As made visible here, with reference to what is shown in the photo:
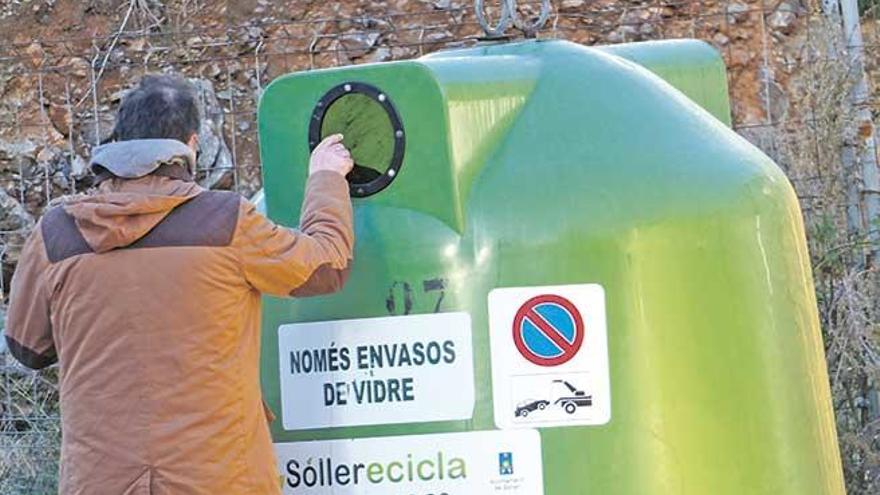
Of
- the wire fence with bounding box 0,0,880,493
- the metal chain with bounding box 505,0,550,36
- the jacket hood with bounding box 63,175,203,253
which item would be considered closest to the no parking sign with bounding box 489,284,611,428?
the jacket hood with bounding box 63,175,203,253

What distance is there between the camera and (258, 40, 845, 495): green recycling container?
2.86 metres

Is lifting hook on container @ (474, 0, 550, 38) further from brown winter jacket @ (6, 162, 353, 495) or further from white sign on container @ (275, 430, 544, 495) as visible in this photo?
white sign on container @ (275, 430, 544, 495)

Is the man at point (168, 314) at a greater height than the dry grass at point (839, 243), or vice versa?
the dry grass at point (839, 243)

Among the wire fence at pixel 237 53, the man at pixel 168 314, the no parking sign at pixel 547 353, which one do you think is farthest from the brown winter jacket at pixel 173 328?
the wire fence at pixel 237 53

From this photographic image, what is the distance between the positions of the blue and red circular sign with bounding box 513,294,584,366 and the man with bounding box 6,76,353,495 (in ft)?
1.10

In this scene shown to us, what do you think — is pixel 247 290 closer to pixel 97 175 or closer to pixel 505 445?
pixel 97 175

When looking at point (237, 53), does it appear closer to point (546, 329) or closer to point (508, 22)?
point (508, 22)

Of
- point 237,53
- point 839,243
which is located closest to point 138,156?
point 839,243

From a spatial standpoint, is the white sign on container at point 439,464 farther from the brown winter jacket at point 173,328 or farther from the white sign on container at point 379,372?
the brown winter jacket at point 173,328

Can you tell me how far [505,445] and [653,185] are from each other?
540 mm

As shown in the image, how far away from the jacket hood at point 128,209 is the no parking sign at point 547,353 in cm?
59

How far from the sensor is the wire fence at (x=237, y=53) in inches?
321

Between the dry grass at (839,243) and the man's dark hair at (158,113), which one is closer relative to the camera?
the man's dark hair at (158,113)

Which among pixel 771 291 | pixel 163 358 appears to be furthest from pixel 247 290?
pixel 771 291
